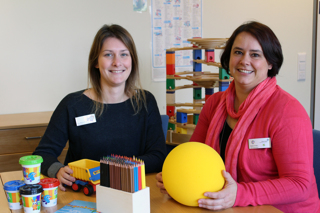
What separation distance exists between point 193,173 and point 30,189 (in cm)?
56

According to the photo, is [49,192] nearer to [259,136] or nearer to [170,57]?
[259,136]

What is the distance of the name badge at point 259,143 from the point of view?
138cm

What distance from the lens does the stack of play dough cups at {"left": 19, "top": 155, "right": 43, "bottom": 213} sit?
111cm

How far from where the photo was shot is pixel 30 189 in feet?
3.63

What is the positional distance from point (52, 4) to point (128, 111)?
1645 mm

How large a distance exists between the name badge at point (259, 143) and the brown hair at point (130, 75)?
0.71 meters

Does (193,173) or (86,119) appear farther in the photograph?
(86,119)

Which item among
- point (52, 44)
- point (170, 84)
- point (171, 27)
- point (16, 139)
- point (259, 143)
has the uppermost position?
point (171, 27)

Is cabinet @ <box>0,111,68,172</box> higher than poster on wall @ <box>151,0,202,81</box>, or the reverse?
poster on wall @ <box>151,0,202,81</box>

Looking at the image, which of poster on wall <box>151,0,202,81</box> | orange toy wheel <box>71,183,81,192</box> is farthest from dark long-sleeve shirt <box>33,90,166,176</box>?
poster on wall <box>151,0,202,81</box>

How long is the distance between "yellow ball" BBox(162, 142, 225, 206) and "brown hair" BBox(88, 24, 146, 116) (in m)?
0.76

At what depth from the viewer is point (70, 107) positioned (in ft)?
5.81

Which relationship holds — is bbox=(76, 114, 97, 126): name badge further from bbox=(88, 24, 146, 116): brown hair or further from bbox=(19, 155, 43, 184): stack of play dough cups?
bbox=(19, 155, 43, 184): stack of play dough cups

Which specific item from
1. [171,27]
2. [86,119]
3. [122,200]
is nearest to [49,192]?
[122,200]
